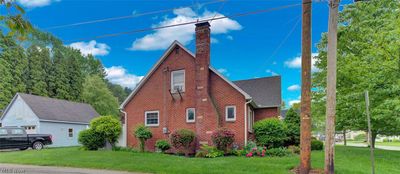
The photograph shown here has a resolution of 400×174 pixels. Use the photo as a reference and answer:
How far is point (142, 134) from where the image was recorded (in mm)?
18047

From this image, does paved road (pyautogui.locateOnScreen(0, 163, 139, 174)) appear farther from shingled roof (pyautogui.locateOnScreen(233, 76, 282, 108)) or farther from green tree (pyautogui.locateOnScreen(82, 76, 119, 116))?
green tree (pyautogui.locateOnScreen(82, 76, 119, 116))

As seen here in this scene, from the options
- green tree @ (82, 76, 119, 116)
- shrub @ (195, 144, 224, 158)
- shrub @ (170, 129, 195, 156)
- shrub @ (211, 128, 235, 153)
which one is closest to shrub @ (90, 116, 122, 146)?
shrub @ (170, 129, 195, 156)

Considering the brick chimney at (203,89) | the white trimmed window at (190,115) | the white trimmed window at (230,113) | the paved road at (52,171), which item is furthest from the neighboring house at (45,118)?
the white trimmed window at (230,113)

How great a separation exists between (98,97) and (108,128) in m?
30.3

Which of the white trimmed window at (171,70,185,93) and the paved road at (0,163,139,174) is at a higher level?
the white trimmed window at (171,70,185,93)

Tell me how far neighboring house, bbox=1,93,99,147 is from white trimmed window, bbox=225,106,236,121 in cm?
1810

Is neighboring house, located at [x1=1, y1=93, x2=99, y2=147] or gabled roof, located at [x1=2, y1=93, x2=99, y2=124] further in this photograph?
gabled roof, located at [x1=2, y1=93, x2=99, y2=124]

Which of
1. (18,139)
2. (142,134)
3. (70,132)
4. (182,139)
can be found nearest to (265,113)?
(182,139)

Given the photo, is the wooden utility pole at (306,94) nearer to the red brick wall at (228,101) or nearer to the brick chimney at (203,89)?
the red brick wall at (228,101)

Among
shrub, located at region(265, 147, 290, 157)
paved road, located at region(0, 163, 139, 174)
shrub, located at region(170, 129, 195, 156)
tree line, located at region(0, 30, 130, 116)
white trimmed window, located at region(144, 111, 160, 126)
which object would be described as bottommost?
paved road, located at region(0, 163, 139, 174)

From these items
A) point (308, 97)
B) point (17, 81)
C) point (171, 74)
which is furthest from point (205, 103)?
point (17, 81)

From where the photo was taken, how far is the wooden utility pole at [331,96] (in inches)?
344

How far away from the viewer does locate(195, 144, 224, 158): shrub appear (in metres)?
15.4

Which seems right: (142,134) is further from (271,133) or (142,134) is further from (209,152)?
(271,133)
